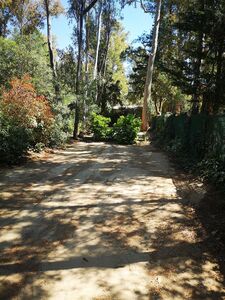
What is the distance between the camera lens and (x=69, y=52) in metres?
31.9

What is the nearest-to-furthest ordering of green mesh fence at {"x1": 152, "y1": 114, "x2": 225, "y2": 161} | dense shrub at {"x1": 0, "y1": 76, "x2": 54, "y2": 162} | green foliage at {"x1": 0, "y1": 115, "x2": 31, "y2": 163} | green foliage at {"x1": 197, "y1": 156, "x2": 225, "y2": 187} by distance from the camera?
green foliage at {"x1": 197, "y1": 156, "x2": 225, "y2": 187}, green mesh fence at {"x1": 152, "y1": 114, "x2": 225, "y2": 161}, green foliage at {"x1": 0, "y1": 115, "x2": 31, "y2": 163}, dense shrub at {"x1": 0, "y1": 76, "x2": 54, "y2": 162}

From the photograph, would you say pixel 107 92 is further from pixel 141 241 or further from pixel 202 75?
pixel 141 241

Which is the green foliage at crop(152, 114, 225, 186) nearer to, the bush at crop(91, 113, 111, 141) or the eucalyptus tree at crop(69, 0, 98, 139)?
the bush at crop(91, 113, 111, 141)

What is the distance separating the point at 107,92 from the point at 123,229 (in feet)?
88.0

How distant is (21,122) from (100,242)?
697 centimetres

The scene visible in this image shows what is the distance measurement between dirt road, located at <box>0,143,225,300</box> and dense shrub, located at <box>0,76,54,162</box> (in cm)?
155

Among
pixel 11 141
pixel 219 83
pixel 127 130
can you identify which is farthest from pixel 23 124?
pixel 127 130

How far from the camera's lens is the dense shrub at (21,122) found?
30.7 feet

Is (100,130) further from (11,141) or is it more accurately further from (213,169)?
(213,169)

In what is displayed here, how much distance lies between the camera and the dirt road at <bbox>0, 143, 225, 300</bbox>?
11.8 ft

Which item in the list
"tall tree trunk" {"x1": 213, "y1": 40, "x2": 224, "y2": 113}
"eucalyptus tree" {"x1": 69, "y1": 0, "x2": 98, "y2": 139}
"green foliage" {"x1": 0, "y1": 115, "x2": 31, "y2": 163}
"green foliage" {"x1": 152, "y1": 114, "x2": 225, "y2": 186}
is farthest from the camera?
"eucalyptus tree" {"x1": 69, "y1": 0, "x2": 98, "y2": 139}

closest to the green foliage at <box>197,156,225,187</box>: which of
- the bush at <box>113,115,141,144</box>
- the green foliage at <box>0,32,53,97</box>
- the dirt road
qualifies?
the dirt road

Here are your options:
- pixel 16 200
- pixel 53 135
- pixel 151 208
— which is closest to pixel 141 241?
pixel 151 208

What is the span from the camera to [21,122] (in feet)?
34.8
